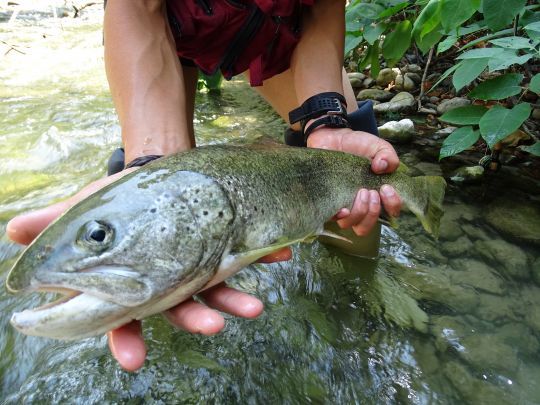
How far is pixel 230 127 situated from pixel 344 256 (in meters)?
3.07

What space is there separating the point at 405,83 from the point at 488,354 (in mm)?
4922

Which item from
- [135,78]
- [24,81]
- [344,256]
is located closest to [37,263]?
[135,78]

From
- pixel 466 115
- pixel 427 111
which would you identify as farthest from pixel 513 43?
pixel 427 111

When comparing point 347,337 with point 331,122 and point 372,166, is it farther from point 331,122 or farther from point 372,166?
point 331,122

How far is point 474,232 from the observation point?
3812 mm

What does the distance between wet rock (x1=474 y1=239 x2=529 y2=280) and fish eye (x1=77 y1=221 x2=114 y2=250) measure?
3052 millimetres

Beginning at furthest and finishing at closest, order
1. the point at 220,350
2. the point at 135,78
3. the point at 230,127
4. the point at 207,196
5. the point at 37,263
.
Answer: the point at 230,127 < the point at 220,350 < the point at 135,78 < the point at 207,196 < the point at 37,263

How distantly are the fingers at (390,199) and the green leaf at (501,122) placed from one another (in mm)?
870

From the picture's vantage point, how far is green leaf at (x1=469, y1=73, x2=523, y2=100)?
323 centimetres

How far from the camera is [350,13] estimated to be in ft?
12.4

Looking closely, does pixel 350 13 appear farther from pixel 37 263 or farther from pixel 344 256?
pixel 37 263

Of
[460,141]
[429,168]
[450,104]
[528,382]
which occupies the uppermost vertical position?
[460,141]

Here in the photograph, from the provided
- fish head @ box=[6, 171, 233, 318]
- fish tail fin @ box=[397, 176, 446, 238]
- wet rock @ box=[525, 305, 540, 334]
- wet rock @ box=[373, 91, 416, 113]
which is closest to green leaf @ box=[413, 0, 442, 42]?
fish tail fin @ box=[397, 176, 446, 238]

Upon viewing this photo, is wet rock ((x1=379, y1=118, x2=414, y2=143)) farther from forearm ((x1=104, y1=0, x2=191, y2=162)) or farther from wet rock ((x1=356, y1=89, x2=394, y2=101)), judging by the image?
forearm ((x1=104, y1=0, x2=191, y2=162))
